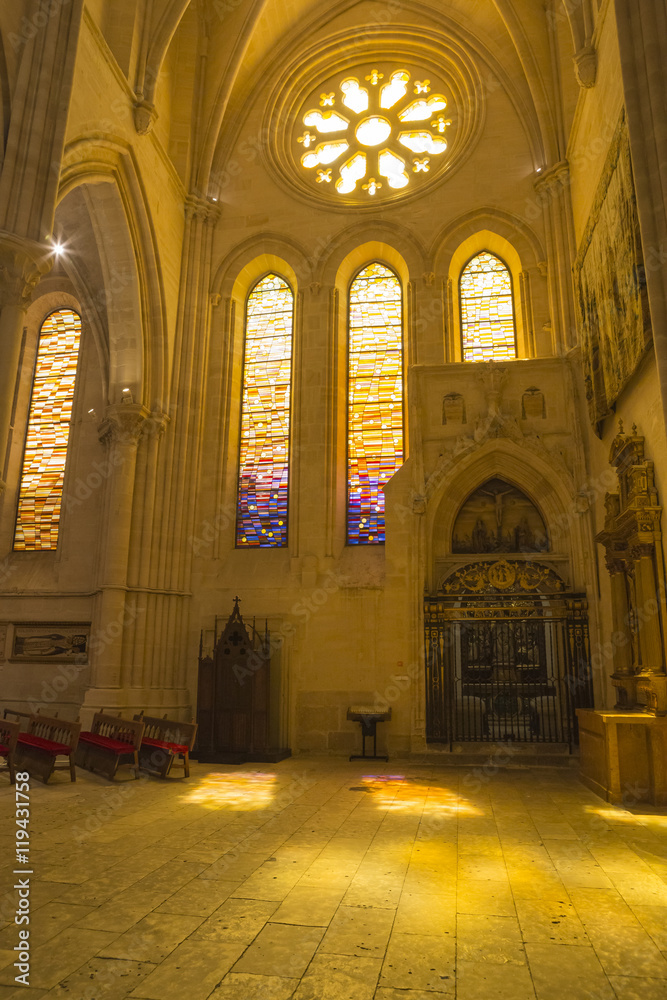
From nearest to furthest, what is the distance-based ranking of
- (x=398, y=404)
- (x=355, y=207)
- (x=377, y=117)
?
1. (x=398, y=404)
2. (x=355, y=207)
3. (x=377, y=117)

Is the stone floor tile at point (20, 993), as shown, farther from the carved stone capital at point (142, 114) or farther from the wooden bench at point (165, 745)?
the carved stone capital at point (142, 114)

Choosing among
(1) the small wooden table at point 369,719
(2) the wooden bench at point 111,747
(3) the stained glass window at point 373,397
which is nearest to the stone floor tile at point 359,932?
(2) the wooden bench at point 111,747

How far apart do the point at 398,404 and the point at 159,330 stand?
14.5 feet

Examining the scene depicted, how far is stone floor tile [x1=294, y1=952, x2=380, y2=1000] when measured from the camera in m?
2.96

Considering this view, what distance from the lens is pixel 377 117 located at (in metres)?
15.2

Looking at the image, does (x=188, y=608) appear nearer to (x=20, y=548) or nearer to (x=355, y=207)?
(x=20, y=548)

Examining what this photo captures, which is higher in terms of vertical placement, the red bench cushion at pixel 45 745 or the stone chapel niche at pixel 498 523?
the stone chapel niche at pixel 498 523

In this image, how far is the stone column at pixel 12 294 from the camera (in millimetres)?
7473

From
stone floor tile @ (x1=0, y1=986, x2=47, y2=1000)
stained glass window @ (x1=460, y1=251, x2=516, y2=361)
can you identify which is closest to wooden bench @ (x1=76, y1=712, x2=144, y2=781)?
stone floor tile @ (x1=0, y1=986, x2=47, y2=1000)

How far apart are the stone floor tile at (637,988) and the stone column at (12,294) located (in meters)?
6.82

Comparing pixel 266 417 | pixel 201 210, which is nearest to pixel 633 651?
pixel 266 417

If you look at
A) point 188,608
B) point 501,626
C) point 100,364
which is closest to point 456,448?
point 501,626

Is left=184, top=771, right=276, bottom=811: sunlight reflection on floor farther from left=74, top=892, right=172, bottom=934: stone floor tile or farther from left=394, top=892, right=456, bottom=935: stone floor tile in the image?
left=394, top=892, right=456, bottom=935: stone floor tile

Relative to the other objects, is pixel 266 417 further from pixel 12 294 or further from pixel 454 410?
pixel 12 294
